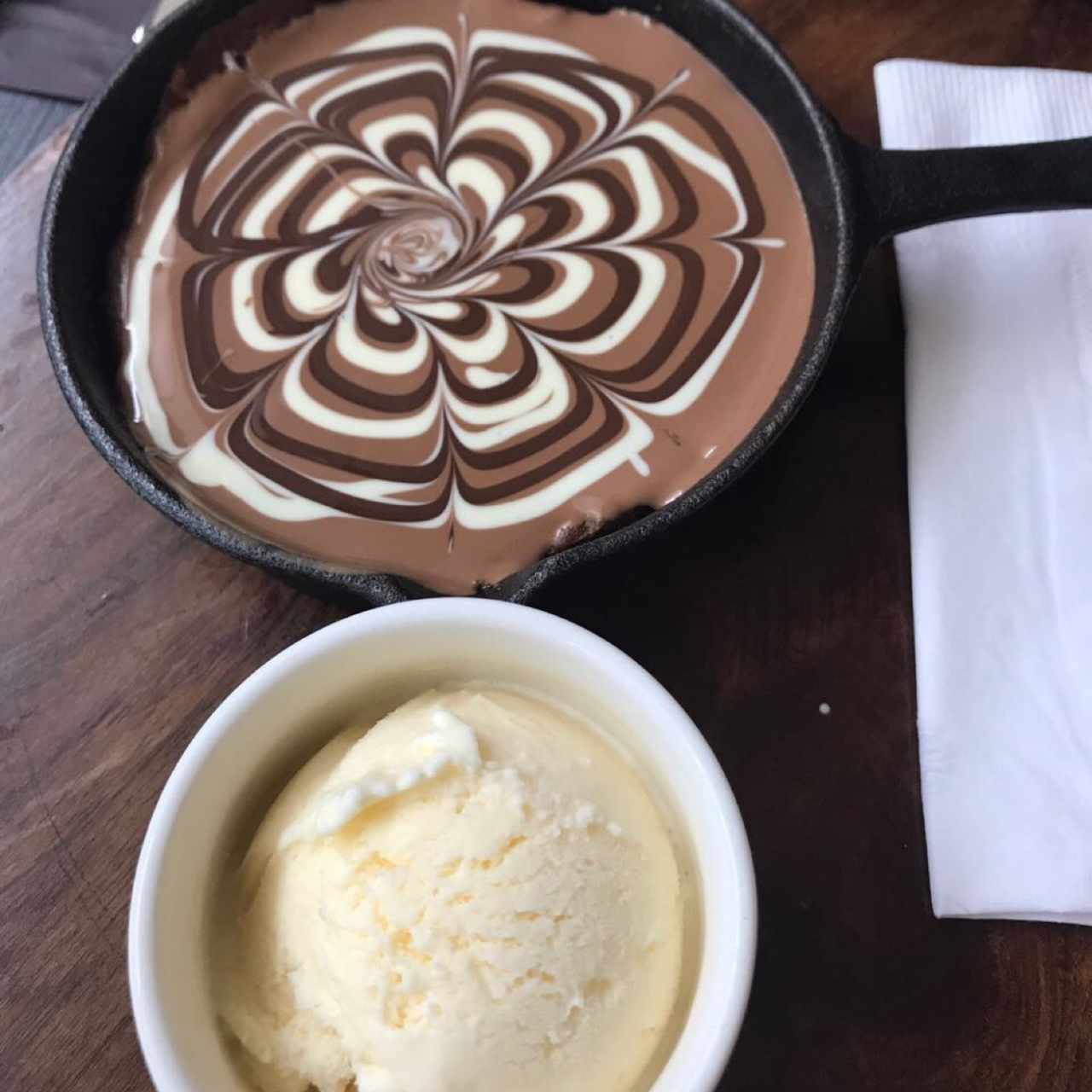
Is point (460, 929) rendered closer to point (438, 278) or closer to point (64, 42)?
point (438, 278)

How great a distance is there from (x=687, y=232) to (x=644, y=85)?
0.57ft

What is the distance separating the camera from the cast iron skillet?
80 cm

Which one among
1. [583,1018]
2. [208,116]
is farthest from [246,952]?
[208,116]

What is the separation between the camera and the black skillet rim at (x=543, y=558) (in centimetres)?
79

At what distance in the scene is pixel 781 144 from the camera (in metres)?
1.04

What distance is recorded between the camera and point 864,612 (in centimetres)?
88

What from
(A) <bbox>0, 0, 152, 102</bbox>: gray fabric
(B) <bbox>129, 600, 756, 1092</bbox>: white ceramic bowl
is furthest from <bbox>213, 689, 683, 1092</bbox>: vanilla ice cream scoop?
(A) <bbox>0, 0, 152, 102</bbox>: gray fabric

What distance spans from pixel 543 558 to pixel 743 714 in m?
0.20

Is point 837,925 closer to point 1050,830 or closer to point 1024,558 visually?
point 1050,830

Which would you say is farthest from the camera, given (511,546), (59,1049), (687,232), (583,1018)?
(687,232)

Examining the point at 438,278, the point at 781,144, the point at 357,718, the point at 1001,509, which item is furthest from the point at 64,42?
the point at 1001,509

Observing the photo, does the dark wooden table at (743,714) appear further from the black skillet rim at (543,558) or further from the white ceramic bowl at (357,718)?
the white ceramic bowl at (357,718)

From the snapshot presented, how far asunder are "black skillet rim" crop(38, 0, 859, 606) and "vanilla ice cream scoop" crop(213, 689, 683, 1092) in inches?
6.6

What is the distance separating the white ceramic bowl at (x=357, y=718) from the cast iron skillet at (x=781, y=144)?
133mm
